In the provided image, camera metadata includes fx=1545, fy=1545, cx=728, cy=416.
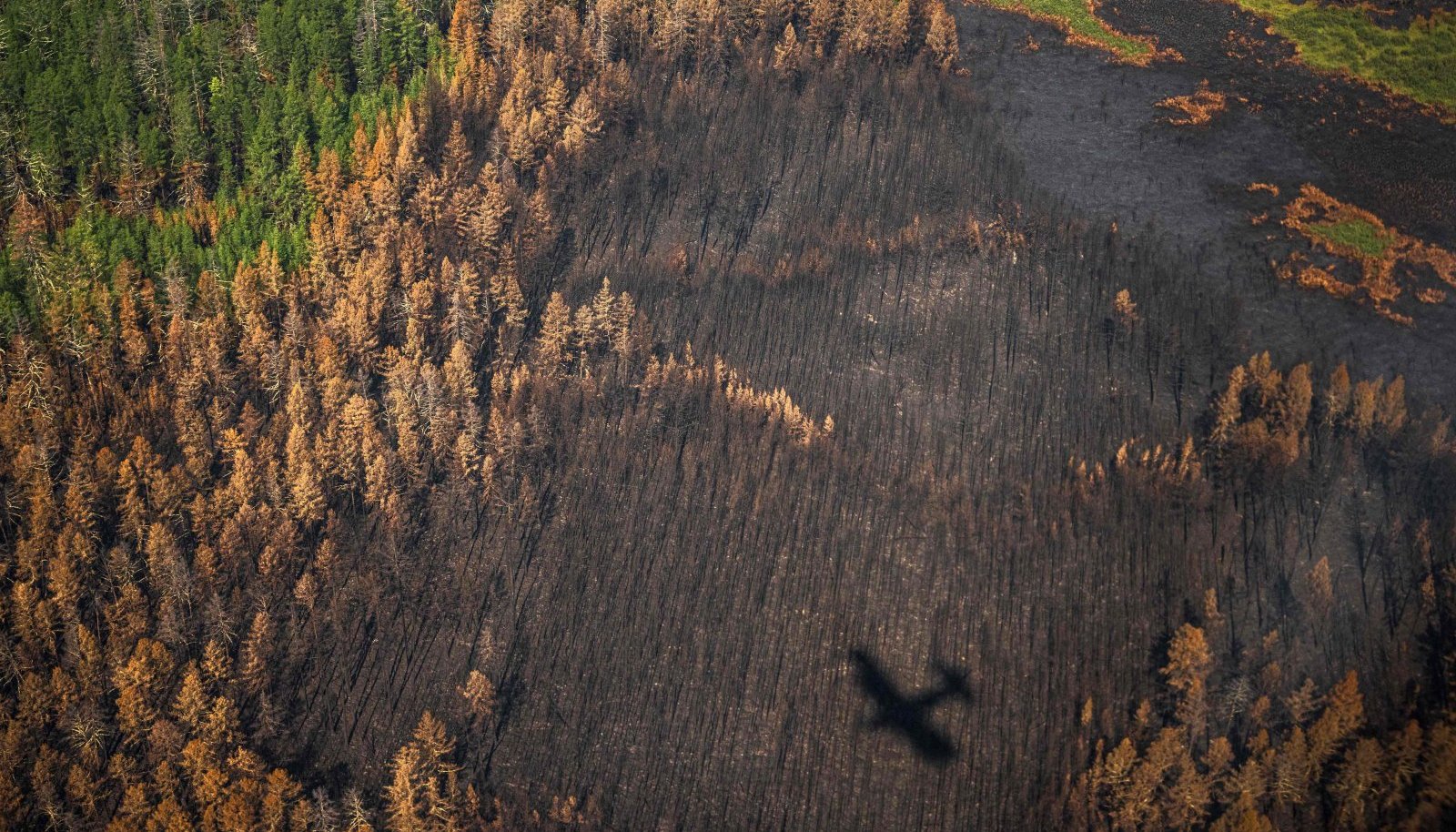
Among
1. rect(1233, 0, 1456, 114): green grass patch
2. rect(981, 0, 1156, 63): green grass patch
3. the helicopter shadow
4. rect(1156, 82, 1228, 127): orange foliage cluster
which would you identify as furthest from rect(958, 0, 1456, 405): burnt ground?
the helicopter shadow

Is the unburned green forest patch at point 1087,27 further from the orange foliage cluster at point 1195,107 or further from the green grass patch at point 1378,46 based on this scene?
the green grass patch at point 1378,46

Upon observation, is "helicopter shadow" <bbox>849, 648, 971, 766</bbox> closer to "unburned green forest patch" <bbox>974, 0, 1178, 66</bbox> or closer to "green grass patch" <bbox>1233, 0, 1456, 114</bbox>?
"unburned green forest patch" <bbox>974, 0, 1178, 66</bbox>

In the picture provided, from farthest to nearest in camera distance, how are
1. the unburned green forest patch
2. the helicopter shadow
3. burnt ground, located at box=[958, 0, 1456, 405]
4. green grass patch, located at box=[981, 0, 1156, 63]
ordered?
green grass patch, located at box=[981, 0, 1156, 63] → the unburned green forest patch → burnt ground, located at box=[958, 0, 1456, 405] → the helicopter shadow

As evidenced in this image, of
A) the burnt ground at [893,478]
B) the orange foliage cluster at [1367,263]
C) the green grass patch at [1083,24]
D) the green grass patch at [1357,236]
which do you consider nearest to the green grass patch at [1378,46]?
the burnt ground at [893,478]

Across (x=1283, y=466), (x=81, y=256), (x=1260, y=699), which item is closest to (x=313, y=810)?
(x=81, y=256)

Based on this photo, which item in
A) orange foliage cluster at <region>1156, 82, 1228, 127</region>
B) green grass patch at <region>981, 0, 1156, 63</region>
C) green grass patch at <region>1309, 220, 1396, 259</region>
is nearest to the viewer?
green grass patch at <region>1309, 220, 1396, 259</region>

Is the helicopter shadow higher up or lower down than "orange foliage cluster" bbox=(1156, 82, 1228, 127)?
lower down

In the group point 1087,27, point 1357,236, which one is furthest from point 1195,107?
point 1357,236

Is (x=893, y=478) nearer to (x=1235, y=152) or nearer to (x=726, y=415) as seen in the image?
(x=726, y=415)
